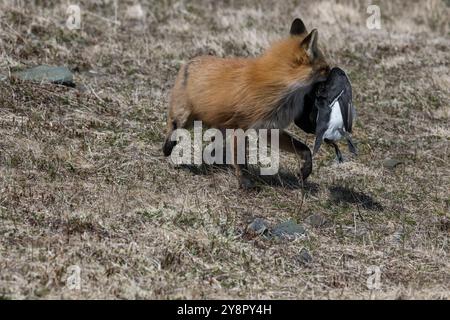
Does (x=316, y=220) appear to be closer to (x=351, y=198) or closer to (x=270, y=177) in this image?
(x=351, y=198)

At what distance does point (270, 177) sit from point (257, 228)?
1656 mm

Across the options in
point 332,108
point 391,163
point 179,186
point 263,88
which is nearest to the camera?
point 332,108

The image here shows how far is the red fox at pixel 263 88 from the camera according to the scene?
321 inches

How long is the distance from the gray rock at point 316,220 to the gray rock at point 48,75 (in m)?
4.52

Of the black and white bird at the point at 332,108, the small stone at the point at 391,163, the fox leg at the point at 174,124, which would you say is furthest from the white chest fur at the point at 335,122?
the small stone at the point at 391,163

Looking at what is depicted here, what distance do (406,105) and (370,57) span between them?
2.23 meters

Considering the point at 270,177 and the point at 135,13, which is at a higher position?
the point at 135,13

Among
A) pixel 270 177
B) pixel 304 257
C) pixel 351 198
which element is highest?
pixel 270 177

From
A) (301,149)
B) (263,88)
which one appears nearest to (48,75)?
(263,88)

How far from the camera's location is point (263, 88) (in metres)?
8.23

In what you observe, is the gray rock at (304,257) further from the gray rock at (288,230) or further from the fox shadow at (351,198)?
the fox shadow at (351,198)

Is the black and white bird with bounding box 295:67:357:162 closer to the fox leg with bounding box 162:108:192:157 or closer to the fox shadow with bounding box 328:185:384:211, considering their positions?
the fox shadow with bounding box 328:185:384:211

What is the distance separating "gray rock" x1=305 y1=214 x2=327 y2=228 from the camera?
25.7 ft
